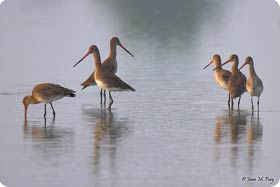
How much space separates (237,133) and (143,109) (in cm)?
224

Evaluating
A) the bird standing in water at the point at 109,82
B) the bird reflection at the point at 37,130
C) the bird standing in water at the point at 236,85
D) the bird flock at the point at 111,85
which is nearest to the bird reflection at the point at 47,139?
the bird reflection at the point at 37,130

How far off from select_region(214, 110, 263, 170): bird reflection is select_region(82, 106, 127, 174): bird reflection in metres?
1.25

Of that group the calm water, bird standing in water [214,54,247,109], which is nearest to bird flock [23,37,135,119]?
the calm water

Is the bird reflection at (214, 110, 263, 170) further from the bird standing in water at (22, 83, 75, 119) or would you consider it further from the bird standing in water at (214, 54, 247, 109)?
the bird standing in water at (22, 83, 75, 119)

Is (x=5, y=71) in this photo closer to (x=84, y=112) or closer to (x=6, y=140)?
(x=84, y=112)

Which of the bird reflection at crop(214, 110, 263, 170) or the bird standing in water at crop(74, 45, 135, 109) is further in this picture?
the bird standing in water at crop(74, 45, 135, 109)

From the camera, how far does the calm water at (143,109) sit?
30.1 feet

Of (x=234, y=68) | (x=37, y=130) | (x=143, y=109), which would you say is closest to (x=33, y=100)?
(x=37, y=130)

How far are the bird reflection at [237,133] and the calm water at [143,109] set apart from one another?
0.01 metres

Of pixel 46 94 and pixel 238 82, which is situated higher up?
pixel 238 82

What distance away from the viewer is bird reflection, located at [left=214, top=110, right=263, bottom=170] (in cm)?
993

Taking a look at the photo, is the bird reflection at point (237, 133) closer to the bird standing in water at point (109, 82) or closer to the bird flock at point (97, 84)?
the bird standing in water at point (109, 82)

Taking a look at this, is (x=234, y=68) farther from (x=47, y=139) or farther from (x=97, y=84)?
(x=47, y=139)

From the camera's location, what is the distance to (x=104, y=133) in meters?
11.0
